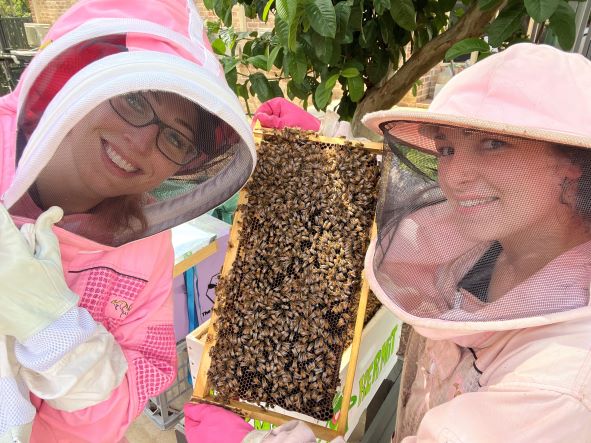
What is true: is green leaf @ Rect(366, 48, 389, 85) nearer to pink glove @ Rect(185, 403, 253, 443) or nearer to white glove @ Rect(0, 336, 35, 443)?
pink glove @ Rect(185, 403, 253, 443)

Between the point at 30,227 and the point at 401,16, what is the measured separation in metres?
1.49

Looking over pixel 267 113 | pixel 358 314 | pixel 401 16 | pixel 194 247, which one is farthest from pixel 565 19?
pixel 194 247

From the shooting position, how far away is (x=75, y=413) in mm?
1166

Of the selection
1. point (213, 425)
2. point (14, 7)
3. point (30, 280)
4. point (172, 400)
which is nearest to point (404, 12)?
point (30, 280)

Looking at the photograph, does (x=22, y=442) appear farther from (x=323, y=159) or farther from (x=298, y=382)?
(x=323, y=159)

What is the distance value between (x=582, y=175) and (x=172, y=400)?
254cm

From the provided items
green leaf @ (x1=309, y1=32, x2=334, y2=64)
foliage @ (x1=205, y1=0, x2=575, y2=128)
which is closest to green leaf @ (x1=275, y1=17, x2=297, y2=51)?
foliage @ (x1=205, y1=0, x2=575, y2=128)

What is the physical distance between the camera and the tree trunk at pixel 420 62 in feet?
5.81

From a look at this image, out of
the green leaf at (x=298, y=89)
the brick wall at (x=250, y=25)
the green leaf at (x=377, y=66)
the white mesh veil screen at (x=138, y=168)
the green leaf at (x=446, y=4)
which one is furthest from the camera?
the brick wall at (x=250, y=25)

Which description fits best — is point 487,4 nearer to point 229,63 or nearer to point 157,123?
point 229,63

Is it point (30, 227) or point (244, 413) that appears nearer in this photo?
point (30, 227)

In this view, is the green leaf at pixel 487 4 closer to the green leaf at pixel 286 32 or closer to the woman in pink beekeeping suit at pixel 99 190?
the green leaf at pixel 286 32

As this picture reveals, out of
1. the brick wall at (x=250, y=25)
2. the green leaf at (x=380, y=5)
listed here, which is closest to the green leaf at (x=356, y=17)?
the green leaf at (x=380, y=5)

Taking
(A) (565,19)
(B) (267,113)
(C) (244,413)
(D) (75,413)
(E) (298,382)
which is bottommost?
(C) (244,413)
